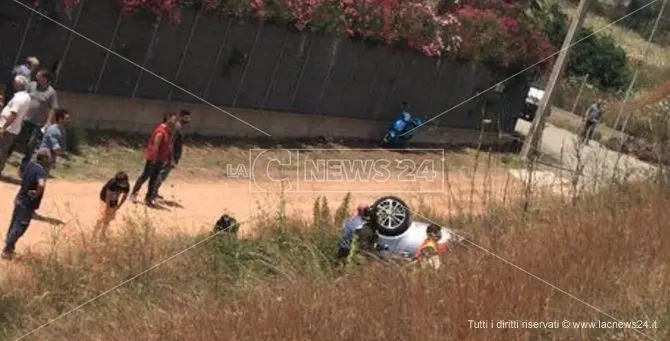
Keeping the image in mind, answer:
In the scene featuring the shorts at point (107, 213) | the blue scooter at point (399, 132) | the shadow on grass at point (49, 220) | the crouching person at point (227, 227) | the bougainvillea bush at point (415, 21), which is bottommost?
the shadow on grass at point (49, 220)

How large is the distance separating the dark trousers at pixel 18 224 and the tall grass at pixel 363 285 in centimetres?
88

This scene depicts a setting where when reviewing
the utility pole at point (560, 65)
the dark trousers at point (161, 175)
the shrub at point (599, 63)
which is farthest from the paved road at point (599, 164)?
the shrub at point (599, 63)

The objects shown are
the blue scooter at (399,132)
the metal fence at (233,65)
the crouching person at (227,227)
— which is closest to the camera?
the crouching person at (227,227)

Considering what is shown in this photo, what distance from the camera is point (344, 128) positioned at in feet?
74.7

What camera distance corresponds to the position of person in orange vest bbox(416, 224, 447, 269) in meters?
5.79

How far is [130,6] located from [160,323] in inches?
454

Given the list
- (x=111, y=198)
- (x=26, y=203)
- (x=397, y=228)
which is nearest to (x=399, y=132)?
(x=111, y=198)

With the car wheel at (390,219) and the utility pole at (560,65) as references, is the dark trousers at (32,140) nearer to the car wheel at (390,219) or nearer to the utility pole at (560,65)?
the car wheel at (390,219)

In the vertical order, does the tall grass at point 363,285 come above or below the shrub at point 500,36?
below

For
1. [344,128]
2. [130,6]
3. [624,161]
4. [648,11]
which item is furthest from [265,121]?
[648,11]

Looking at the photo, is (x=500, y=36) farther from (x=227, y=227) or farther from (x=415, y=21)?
(x=227, y=227)

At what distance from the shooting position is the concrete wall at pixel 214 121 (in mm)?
15711

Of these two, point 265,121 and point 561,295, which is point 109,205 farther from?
point 265,121

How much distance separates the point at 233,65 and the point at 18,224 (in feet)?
33.3
